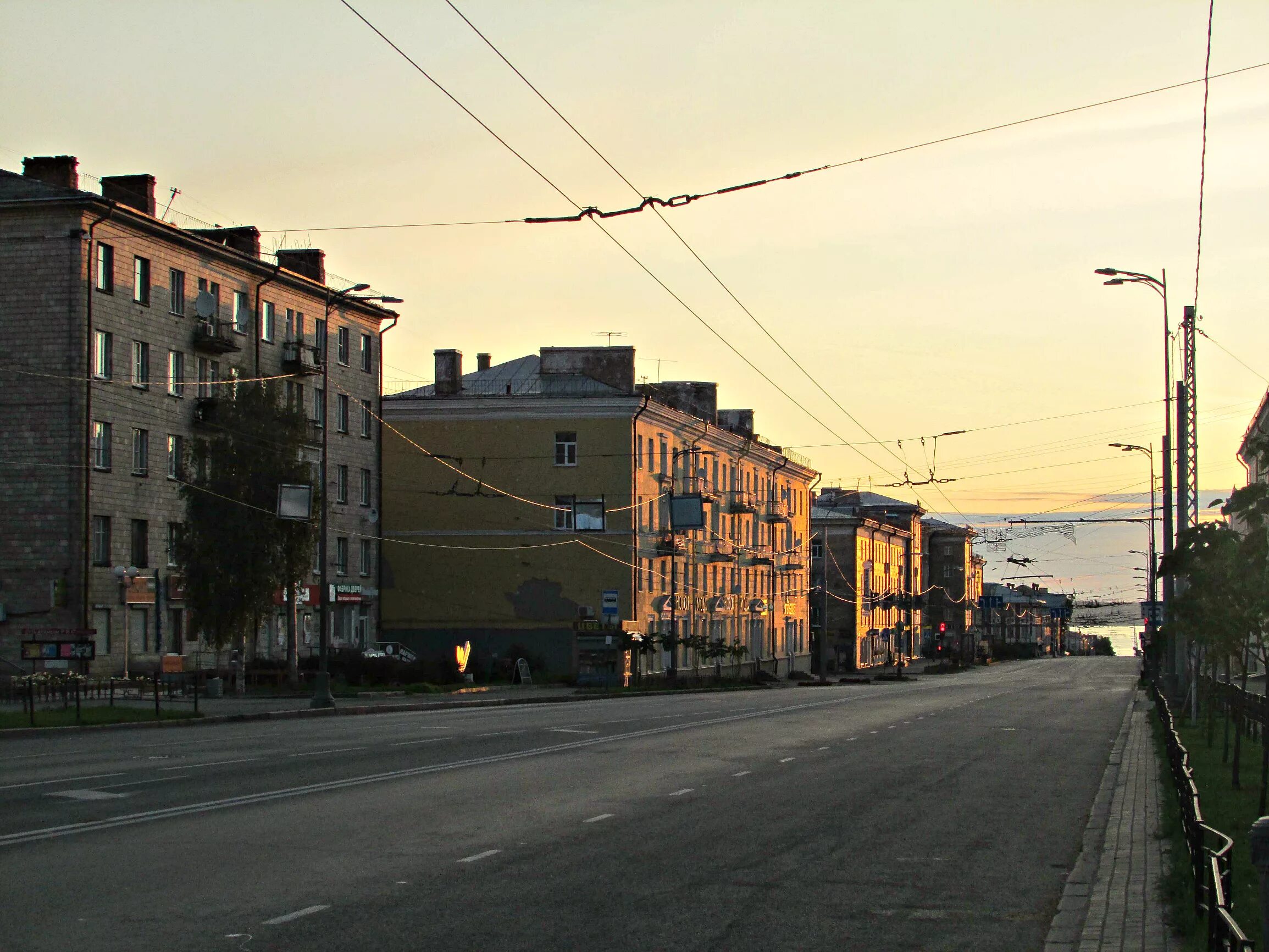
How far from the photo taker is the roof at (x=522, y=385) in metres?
63.3

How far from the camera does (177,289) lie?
48.4 meters

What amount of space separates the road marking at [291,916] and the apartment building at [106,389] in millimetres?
30328

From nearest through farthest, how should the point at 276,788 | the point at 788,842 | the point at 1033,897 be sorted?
the point at 1033,897
the point at 788,842
the point at 276,788

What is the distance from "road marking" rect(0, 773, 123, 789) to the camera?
611 inches

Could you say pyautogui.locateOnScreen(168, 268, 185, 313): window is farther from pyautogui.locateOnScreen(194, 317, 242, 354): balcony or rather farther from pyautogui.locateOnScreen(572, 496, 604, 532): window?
pyautogui.locateOnScreen(572, 496, 604, 532): window

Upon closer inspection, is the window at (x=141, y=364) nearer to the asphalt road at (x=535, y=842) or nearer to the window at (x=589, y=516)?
the window at (x=589, y=516)

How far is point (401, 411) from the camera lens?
63.6 m

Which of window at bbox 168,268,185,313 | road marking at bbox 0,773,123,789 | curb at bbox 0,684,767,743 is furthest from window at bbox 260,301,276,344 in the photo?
road marking at bbox 0,773,123,789

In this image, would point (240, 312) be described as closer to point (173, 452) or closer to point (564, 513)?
point (173, 452)

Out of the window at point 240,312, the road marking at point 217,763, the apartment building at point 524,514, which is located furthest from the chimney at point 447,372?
the road marking at point 217,763

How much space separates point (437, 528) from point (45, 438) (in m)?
22.0

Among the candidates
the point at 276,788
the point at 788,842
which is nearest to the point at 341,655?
the point at 276,788

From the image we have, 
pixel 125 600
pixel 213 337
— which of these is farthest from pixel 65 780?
pixel 213 337

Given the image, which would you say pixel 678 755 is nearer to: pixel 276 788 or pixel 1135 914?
pixel 276 788
